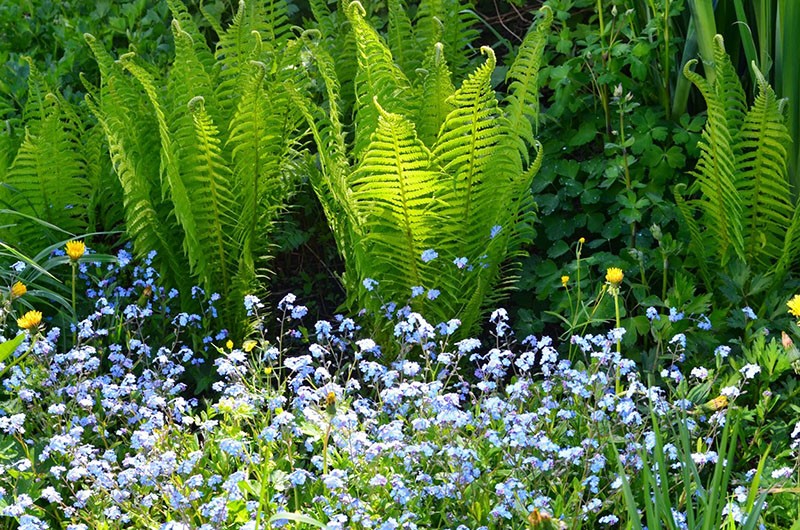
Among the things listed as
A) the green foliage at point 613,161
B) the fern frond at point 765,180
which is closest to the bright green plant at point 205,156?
the green foliage at point 613,161

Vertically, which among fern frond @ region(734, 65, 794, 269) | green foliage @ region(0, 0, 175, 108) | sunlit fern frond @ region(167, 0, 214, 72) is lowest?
fern frond @ region(734, 65, 794, 269)

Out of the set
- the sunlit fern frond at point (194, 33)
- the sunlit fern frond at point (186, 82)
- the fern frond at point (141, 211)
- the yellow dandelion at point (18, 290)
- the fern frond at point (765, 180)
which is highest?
Result: the sunlit fern frond at point (194, 33)

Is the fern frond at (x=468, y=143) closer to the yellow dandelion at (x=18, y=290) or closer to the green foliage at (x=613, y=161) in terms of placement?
the green foliage at (x=613, y=161)

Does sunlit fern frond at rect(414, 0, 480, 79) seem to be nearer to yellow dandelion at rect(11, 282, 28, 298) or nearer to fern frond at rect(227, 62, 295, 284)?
fern frond at rect(227, 62, 295, 284)

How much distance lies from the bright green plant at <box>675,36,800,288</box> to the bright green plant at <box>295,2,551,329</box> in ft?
1.67

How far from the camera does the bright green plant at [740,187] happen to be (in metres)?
2.86

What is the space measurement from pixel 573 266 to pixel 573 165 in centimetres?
41

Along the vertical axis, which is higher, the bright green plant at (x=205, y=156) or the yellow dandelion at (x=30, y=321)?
the bright green plant at (x=205, y=156)

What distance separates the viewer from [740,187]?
302 centimetres

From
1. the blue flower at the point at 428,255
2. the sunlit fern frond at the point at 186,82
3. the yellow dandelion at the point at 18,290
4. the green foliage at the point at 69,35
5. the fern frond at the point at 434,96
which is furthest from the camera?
the green foliage at the point at 69,35

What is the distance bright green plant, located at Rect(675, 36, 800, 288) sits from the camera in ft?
9.38

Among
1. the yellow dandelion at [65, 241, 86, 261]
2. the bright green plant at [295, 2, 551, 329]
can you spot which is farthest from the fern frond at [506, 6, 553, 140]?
the yellow dandelion at [65, 241, 86, 261]

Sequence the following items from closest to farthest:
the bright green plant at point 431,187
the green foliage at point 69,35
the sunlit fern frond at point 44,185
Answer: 1. the bright green plant at point 431,187
2. the sunlit fern frond at point 44,185
3. the green foliage at point 69,35

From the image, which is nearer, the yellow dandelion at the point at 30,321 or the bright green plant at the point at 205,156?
the yellow dandelion at the point at 30,321
